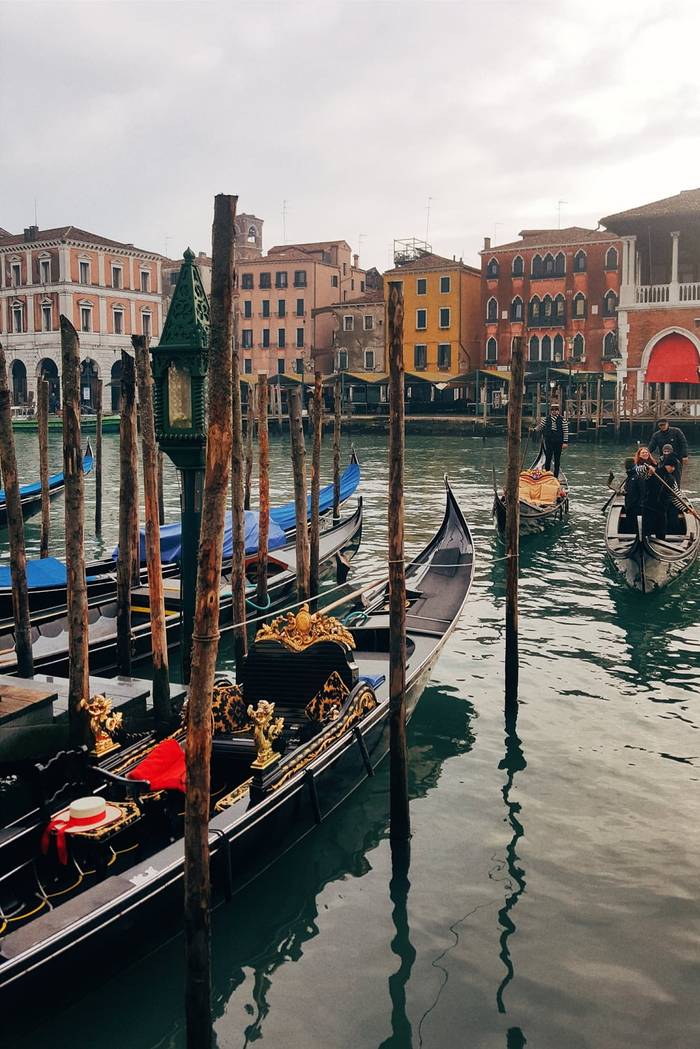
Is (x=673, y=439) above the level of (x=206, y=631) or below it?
above

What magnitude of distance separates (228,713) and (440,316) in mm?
36836

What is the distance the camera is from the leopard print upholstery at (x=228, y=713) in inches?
222

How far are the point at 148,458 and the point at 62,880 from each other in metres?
3.11

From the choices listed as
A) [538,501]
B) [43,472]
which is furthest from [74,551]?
[538,501]

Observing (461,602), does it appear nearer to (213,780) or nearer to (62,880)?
(213,780)

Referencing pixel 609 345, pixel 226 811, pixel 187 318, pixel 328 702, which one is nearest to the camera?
pixel 226 811

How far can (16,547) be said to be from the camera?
267 inches

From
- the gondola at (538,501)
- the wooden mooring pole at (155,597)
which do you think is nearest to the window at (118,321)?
the gondola at (538,501)

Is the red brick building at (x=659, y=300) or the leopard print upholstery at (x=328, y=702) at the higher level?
the red brick building at (x=659, y=300)

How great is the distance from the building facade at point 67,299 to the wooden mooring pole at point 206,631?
4015 centimetres

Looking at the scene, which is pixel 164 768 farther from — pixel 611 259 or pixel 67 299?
pixel 67 299

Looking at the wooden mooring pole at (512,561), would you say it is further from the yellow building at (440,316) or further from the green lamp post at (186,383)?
the yellow building at (440,316)

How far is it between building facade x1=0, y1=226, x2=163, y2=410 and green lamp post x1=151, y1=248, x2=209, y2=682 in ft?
121

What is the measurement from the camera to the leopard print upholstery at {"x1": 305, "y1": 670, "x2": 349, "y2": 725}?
5805 mm
